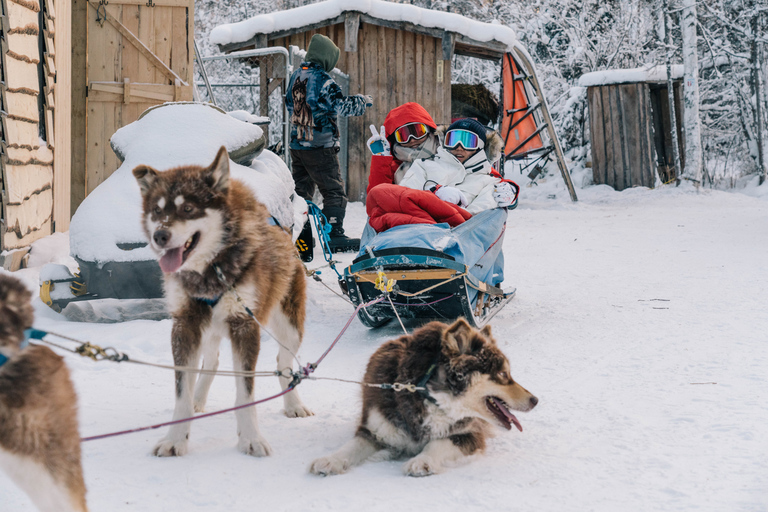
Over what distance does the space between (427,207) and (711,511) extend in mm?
2883

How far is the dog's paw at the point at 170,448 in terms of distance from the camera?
271cm

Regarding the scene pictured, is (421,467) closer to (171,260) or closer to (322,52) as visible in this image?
(171,260)

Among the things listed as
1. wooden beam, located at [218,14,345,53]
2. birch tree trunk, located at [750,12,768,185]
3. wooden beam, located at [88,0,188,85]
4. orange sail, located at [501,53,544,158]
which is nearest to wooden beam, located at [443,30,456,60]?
orange sail, located at [501,53,544,158]

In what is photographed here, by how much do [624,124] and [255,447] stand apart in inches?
538

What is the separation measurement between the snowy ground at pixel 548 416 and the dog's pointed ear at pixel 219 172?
1070 millimetres

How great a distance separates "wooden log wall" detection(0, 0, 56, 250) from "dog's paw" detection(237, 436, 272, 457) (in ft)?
12.6

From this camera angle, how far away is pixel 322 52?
7602mm

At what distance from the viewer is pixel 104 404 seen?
10.8ft

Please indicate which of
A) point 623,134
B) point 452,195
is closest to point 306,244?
point 452,195

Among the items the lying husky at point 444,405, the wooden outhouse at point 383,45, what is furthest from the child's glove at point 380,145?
the wooden outhouse at point 383,45

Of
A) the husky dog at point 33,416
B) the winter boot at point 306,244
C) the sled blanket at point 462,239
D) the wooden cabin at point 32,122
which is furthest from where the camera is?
the winter boot at point 306,244

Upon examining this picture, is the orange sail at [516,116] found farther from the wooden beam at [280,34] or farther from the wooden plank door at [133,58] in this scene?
the wooden plank door at [133,58]

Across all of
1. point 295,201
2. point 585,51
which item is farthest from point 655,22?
point 295,201

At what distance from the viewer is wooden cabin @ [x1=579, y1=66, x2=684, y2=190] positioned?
47.7 feet
